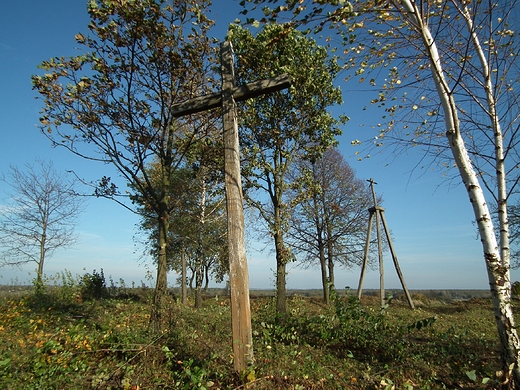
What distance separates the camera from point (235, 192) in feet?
14.2

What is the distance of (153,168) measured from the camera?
19234 mm

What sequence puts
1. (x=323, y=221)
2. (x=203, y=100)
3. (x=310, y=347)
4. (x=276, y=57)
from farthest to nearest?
(x=323, y=221), (x=276, y=57), (x=310, y=347), (x=203, y=100)

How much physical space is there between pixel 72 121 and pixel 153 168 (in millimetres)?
12225

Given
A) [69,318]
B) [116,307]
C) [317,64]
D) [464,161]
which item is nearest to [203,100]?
[464,161]

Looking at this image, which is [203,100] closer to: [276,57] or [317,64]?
[276,57]

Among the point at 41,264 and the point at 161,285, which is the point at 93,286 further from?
the point at 161,285

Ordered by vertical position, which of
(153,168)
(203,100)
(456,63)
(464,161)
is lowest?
(464,161)

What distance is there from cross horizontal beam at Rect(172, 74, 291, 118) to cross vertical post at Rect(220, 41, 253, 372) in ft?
0.43

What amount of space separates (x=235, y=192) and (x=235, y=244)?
0.69m

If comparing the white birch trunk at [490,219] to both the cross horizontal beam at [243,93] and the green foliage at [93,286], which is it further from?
the green foliage at [93,286]

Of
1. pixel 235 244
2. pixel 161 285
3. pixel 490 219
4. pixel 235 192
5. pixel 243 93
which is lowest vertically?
pixel 161 285

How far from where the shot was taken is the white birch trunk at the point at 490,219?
3.82 m

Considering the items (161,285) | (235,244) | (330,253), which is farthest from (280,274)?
(330,253)

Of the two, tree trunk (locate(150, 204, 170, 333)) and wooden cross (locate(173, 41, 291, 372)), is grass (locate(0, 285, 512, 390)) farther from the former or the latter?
tree trunk (locate(150, 204, 170, 333))
